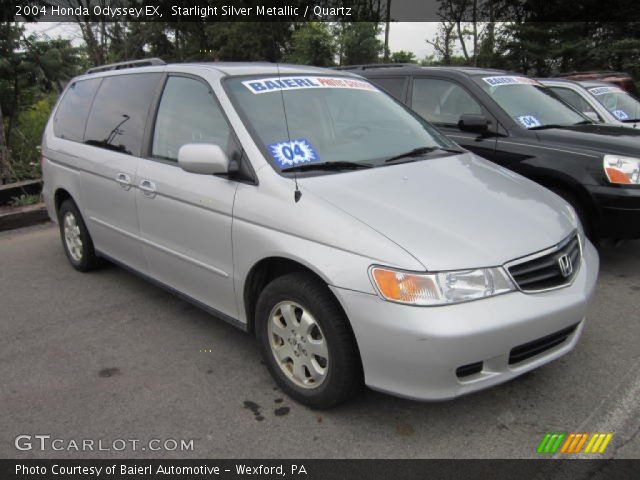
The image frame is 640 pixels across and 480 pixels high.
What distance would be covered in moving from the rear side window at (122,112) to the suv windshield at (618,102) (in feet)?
21.1

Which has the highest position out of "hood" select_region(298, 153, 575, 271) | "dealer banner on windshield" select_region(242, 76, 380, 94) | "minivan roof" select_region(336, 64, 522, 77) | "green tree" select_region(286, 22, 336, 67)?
"green tree" select_region(286, 22, 336, 67)

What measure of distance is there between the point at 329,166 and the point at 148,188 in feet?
4.31

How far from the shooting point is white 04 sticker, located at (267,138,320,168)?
2.97 meters

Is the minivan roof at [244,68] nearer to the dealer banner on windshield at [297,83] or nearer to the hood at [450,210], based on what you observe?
the dealer banner on windshield at [297,83]

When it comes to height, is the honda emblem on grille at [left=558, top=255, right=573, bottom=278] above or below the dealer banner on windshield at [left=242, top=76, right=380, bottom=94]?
below

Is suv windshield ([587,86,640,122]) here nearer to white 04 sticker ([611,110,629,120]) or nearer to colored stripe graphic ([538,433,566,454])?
white 04 sticker ([611,110,629,120])

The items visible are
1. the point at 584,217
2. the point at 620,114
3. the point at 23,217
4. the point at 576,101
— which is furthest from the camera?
the point at 620,114

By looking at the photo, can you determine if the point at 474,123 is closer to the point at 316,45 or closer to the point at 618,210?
the point at 618,210

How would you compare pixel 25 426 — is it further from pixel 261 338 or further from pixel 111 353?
pixel 261 338

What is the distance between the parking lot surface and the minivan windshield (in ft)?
4.22

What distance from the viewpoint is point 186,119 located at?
354 cm

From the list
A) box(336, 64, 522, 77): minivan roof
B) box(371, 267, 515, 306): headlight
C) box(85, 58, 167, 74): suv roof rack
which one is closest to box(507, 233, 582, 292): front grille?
box(371, 267, 515, 306): headlight

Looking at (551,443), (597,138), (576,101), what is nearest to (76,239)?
(551,443)
